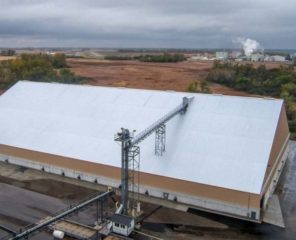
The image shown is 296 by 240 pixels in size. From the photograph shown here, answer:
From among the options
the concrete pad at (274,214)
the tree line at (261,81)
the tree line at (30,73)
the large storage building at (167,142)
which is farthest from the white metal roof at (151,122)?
the tree line at (30,73)

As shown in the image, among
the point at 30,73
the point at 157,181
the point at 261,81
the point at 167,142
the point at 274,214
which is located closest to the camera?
the point at 274,214

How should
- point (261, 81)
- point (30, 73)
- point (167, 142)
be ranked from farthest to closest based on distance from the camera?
point (261, 81), point (30, 73), point (167, 142)

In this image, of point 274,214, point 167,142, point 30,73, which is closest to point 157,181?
point 167,142

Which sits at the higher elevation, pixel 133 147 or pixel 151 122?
pixel 151 122

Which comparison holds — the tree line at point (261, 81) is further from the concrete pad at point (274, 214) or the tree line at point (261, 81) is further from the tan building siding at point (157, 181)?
the tan building siding at point (157, 181)

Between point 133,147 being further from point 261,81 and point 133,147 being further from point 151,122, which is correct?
point 261,81

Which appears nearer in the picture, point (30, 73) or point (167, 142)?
point (167, 142)

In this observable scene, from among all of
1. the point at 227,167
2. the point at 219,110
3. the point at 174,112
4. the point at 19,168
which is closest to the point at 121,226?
the point at 227,167

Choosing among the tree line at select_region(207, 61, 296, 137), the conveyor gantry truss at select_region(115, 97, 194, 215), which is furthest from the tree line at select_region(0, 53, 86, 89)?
the conveyor gantry truss at select_region(115, 97, 194, 215)

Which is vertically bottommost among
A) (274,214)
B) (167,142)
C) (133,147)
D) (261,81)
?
(274,214)
